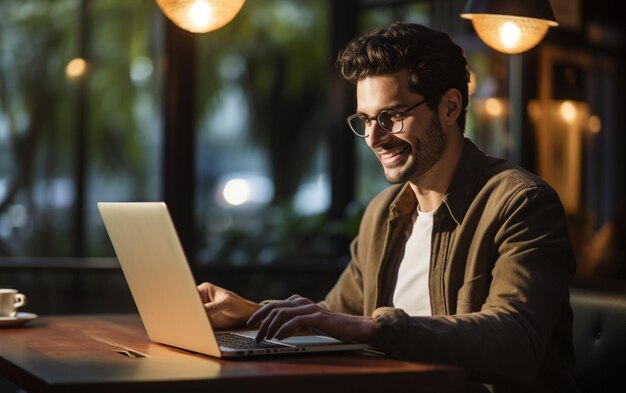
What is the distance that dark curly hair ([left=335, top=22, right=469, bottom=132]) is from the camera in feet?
8.53

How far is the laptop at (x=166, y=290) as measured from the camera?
2008mm

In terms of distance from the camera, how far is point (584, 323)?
262 centimetres

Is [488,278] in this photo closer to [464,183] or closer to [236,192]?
[464,183]

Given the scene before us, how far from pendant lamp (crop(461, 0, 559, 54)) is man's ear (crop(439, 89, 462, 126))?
1.05ft

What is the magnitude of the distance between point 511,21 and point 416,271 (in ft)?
2.63

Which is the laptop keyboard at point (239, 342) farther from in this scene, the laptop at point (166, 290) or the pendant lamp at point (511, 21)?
the pendant lamp at point (511, 21)

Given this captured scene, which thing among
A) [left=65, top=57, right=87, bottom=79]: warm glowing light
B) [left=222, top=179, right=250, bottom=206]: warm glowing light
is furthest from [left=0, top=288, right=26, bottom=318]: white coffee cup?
[left=222, top=179, right=250, bottom=206]: warm glowing light

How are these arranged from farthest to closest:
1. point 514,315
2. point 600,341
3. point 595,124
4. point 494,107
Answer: point 595,124
point 494,107
point 600,341
point 514,315

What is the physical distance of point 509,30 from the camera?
9.87 ft

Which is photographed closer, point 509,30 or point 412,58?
point 412,58

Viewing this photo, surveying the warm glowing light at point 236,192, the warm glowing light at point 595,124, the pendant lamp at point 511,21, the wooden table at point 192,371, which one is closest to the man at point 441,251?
the wooden table at point 192,371

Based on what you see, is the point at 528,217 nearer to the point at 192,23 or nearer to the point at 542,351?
the point at 542,351

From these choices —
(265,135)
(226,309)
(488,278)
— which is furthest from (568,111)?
(226,309)

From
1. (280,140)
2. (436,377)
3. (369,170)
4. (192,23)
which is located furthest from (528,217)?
(280,140)
